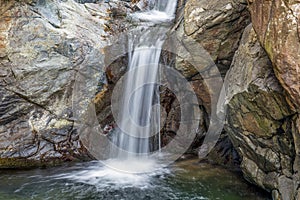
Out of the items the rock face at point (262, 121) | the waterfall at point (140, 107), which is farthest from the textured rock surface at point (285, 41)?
the waterfall at point (140, 107)

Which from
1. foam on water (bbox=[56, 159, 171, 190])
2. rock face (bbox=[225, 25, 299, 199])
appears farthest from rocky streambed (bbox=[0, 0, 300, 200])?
foam on water (bbox=[56, 159, 171, 190])

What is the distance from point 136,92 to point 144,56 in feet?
2.74

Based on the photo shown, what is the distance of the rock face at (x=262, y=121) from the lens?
3.33 m

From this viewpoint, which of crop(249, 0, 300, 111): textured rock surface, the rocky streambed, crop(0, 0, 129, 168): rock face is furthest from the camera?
crop(0, 0, 129, 168): rock face

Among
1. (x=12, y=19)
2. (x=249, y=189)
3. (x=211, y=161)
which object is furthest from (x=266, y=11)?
(x=12, y=19)

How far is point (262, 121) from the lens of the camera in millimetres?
3639

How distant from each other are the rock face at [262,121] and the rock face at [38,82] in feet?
9.93

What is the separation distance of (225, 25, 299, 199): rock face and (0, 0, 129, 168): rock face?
9.93ft

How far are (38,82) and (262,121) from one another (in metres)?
4.18

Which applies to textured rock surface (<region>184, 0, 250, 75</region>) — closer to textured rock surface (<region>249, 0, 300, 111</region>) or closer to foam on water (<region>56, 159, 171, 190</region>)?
textured rock surface (<region>249, 0, 300, 111</region>)

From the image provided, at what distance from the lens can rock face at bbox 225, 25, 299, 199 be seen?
10.9 feet

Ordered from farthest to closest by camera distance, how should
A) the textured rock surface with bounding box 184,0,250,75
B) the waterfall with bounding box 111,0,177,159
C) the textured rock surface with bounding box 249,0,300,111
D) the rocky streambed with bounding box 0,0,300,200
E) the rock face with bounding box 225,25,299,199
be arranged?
the waterfall with bounding box 111,0,177,159 < the textured rock surface with bounding box 184,0,250,75 < the rocky streambed with bounding box 0,0,300,200 < the rock face with bounding box 225,25,299,199 < the textured rock surface with bounding box 249,0,300,111

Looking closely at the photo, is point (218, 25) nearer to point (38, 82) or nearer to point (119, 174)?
point (119, 174)

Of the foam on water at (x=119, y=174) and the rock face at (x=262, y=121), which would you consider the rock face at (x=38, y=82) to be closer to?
the foam on water at (x=119, y=174)
